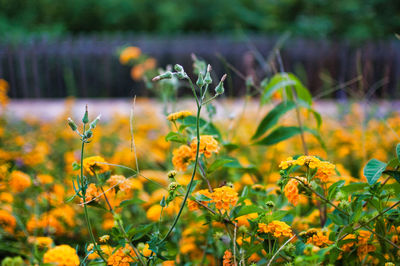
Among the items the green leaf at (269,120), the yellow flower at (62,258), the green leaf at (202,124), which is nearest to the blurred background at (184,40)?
the green leaf at (269,120)

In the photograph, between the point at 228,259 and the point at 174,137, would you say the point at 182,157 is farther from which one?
the point at 228,259

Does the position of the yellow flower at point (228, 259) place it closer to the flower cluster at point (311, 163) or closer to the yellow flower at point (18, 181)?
the flower cluster at point (311, 163)

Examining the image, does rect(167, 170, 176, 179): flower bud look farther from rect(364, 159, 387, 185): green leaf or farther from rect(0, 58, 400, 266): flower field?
rect(364, 159, 387, 185): green leaf

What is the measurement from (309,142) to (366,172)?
203 cm

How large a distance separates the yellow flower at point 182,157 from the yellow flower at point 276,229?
10.1 inches

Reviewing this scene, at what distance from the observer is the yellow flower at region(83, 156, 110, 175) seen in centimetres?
96

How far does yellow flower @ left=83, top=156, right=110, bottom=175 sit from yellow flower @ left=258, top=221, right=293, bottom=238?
43cm

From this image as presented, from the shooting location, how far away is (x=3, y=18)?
11766 mm

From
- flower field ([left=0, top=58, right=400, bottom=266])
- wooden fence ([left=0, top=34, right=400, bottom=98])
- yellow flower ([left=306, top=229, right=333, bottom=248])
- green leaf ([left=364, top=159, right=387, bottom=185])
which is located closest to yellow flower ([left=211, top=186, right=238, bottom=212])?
flower field ([left=0, top=58, right=400, bottom=266])

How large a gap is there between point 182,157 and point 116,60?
6.90m

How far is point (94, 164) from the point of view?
0.98 metres

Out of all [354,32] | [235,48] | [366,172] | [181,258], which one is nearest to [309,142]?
[181,258]

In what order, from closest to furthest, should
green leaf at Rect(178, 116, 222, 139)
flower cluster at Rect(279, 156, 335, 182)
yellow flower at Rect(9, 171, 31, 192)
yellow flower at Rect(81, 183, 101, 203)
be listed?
1. flower cluster at Rect(279, 156, 335, 182)
2. yellow flower at Rect(81, 183, 101, 203)
3. green leaf at Rect(178, 116, 222, 139)
4. yellow flower at Rect(9, 171, 31, 192)

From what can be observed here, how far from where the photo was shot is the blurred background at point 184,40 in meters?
7.06
